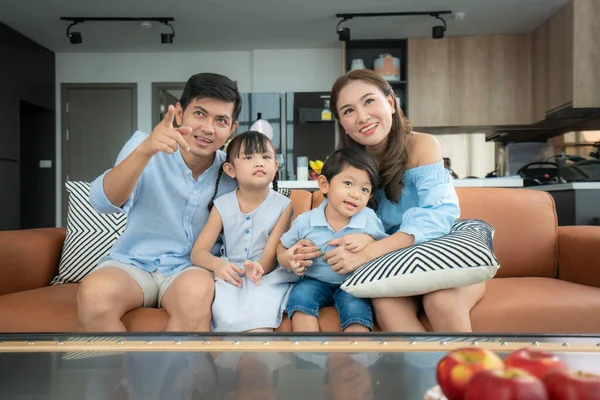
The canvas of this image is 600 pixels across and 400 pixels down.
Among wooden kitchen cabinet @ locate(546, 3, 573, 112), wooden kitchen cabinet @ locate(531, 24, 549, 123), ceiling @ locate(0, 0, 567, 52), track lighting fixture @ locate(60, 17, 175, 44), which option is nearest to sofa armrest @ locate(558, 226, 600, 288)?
wooden kitchen cabinet @ locate(546, 3, 573, 112)

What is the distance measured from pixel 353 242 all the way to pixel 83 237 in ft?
3.34

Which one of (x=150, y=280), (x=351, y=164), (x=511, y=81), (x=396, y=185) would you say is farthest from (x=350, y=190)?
(x=511, y=81)

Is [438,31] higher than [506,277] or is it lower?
higher

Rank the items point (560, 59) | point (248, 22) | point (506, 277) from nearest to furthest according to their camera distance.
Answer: point (506, 277)
point (560, 59)
point (248, 22)

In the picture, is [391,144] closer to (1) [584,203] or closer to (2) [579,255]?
(2) [579,255]

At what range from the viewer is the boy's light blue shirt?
5.47 ft

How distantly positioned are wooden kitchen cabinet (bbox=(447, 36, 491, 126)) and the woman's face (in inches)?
182

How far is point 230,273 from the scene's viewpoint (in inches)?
61.7

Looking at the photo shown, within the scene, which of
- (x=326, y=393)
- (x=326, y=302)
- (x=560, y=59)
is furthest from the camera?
(x=560, y=59)

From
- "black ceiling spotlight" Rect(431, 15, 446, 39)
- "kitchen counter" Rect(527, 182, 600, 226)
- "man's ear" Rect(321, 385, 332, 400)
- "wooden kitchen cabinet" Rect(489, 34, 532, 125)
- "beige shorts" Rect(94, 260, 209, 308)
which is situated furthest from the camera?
"wooden kitchen cabinet" Rect(489, 34, 532, 125)

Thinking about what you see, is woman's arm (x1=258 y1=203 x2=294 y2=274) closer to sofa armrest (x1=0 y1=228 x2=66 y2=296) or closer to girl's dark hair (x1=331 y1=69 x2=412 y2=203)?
girl's dark hair (x1=331 y1=69 x2=412 y2=203)

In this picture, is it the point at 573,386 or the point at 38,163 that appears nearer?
the point at 573,386

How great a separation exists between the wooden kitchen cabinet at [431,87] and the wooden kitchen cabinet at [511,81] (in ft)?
1.67

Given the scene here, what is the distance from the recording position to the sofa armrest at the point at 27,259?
183 centimetres
